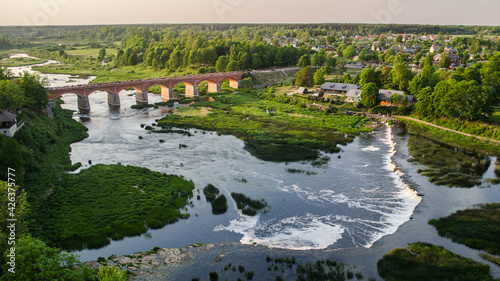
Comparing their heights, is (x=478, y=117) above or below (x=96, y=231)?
above

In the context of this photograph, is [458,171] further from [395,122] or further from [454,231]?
[395,122]

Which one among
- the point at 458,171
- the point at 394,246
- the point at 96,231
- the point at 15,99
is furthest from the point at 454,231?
the point at 15,99

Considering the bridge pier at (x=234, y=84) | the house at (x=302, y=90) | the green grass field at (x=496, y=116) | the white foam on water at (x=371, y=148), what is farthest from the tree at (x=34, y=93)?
the green grass field at (x=496, y=116)

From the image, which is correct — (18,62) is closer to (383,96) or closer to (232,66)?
(232,66)

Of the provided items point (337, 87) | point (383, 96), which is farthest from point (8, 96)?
point (383, 96)

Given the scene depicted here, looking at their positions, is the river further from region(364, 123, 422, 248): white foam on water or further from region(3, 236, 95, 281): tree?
region(3, 236, 95, 281): tree

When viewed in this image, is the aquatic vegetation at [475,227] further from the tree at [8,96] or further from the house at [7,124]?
the tree at [8,96]
